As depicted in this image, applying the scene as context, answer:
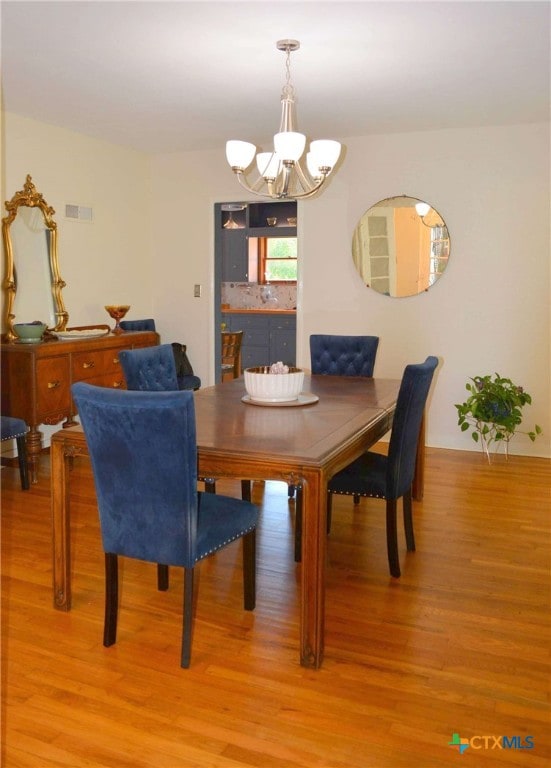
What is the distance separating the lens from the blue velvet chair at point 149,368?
350 centimetres

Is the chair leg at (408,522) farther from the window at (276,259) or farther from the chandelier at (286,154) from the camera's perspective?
the window at (276,259)

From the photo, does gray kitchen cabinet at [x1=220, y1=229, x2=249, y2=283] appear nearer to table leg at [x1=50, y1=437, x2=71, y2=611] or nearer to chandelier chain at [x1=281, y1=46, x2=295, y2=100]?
chandelier chain at [x1=281, y1=46, x2=295, y2=100]

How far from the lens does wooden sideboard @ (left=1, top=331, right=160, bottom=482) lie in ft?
14.9

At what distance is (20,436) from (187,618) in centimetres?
230

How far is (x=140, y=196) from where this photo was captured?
6.26 m

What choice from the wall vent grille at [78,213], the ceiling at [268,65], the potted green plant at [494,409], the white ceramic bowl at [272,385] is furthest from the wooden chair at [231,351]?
the white ceramic bowl at [272,385]

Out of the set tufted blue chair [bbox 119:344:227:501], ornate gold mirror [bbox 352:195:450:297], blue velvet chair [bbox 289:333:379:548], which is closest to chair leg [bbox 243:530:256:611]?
tufted blue chair [bbox 119:344:227:501]

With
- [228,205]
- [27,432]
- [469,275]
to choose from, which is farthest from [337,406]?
[228,205]

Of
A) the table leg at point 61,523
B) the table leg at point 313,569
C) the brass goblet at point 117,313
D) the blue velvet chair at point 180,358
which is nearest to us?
the table leg at point 313,569

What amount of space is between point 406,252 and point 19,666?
13.7 ft

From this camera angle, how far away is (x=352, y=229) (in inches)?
224

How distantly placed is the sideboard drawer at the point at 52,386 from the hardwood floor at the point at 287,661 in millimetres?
1089

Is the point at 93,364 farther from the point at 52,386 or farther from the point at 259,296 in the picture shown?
the point at 259,296

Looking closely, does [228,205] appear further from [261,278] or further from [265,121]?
[261,278]
